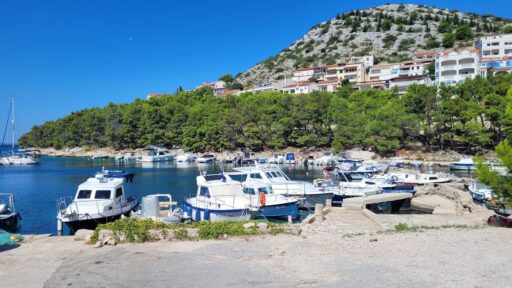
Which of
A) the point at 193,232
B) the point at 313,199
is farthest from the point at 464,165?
the point at 193,232

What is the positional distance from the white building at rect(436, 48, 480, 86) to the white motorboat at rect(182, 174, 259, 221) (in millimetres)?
81289

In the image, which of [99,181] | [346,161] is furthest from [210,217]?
[346,161]

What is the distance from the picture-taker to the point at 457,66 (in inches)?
3728

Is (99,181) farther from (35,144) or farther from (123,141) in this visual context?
(35,144)

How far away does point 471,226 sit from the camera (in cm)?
1705

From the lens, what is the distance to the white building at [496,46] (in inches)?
4203

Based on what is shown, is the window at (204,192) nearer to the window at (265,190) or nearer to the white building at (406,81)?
the window at (265,190)

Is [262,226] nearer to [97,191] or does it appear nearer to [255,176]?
[97,191]

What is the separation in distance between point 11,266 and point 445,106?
6477cm

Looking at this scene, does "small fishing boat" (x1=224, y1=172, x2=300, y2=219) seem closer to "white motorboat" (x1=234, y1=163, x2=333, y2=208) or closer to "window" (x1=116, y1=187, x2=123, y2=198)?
"white motorboat" (x1=234, y1=163, x2=333, y2=208)

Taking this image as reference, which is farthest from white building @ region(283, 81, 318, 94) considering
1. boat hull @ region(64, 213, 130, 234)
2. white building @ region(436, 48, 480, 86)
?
boat hull @ region(64, 213, 130, 234)

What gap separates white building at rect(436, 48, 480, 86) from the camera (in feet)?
306

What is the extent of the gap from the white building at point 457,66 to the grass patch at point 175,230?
8827 cm

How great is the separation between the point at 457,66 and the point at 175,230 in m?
94.0
